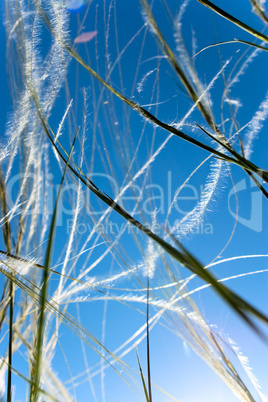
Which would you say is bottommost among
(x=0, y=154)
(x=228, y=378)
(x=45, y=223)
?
(x=228, y=378)

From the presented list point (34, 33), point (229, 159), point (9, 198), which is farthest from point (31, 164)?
point (229, 159)

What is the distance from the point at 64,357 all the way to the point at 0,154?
0.31 metres

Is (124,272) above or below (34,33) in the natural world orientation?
below

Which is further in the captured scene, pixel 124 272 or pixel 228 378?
pixel 124 272

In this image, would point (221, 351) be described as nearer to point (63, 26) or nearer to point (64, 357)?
point (64, 357)

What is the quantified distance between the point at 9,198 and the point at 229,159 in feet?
1.08

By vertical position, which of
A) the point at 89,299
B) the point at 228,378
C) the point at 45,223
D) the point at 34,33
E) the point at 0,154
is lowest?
the point at 228,378

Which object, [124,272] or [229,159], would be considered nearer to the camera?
[229,159]

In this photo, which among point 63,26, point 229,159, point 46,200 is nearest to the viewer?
point 229,159

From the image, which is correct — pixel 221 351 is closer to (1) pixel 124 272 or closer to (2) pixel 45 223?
(1) pixel 124 272

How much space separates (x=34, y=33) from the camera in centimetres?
51

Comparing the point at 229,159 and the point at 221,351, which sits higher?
the point at 229,159

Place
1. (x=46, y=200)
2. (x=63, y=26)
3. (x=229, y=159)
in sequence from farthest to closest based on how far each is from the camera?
(x=46, y=200) < (x=63, y=26) < (x=229, y=159)

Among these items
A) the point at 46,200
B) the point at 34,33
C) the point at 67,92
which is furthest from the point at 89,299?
the point at 34,33
